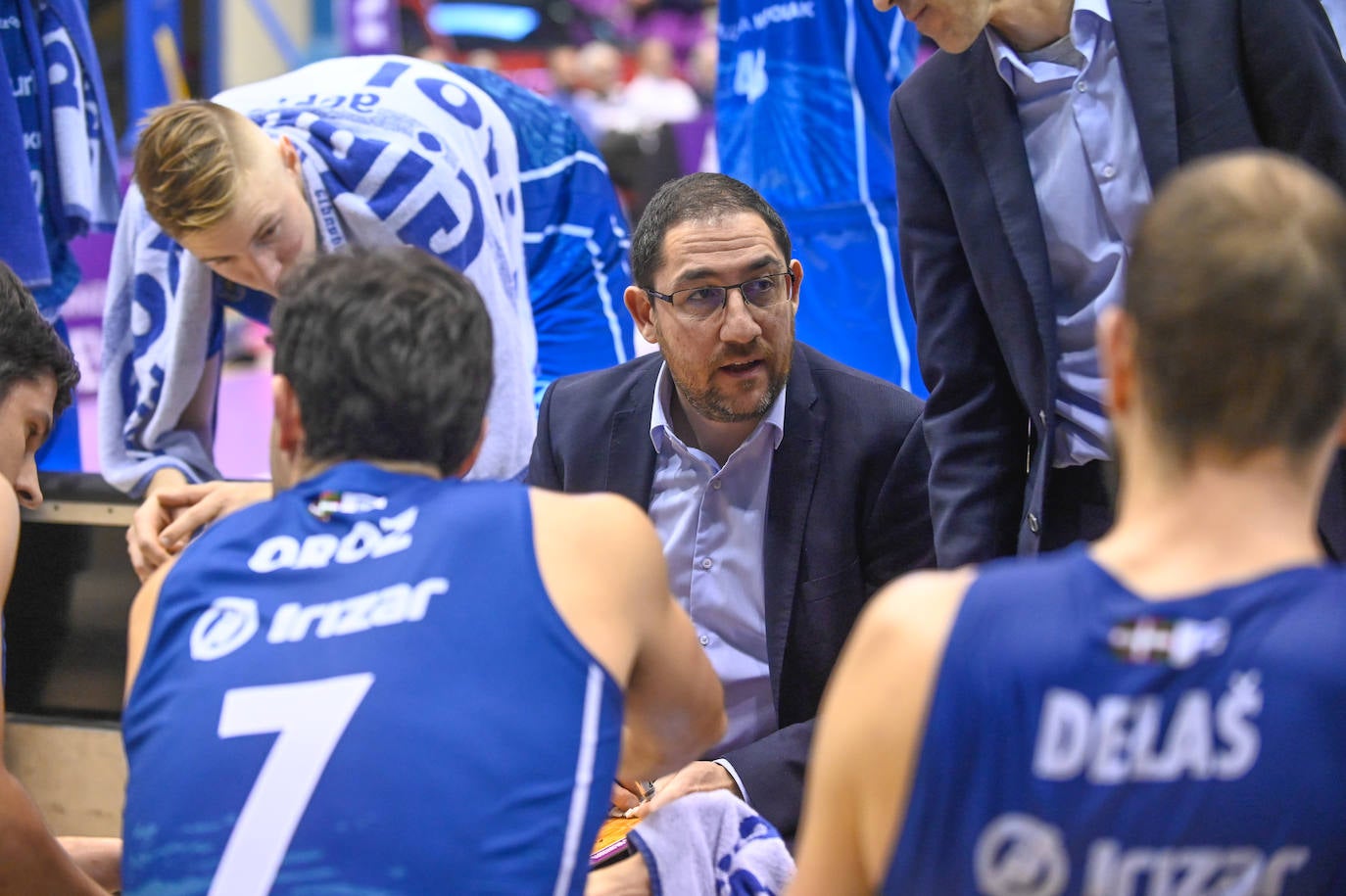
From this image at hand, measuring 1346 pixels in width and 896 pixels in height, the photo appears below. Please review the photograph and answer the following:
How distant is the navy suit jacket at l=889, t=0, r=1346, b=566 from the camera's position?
5.89 feet

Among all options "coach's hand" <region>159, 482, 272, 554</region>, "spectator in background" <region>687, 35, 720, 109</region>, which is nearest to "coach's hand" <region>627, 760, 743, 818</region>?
"coach's hand" <region>159, 482, 272, 554</region>

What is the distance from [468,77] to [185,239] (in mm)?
1181

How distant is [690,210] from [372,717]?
1.29 m

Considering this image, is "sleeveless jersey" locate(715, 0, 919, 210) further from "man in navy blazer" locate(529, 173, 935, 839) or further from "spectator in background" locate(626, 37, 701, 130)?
"spectator in background" locate(626, 37, 701, 130)

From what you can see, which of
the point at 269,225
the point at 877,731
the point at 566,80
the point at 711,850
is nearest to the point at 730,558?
the point at 711,850

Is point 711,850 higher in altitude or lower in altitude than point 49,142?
lower

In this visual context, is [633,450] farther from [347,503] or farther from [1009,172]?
[347,503]

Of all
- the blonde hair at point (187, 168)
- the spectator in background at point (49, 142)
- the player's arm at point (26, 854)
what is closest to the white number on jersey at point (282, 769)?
the player's arm at point (26, 854)

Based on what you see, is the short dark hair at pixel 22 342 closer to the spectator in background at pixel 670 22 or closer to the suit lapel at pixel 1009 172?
the suit lapel at pixel 1009 172

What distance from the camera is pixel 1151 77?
184 cm

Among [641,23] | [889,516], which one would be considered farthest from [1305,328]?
[641,23]

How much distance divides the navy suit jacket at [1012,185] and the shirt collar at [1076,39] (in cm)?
2

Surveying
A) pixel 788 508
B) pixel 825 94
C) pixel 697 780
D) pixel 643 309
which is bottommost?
pixel 697 780

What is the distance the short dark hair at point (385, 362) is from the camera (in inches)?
52.2
